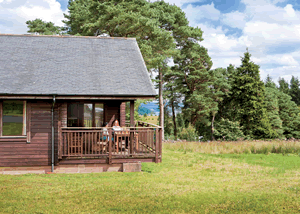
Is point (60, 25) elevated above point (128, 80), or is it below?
above

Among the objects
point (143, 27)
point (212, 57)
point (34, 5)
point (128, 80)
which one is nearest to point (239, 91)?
point (212, 57)

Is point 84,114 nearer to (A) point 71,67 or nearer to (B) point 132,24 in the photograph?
(A) point 71,67

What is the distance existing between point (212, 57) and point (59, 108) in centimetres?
3194

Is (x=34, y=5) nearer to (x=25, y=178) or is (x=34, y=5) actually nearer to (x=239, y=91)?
(x=239, y=91)

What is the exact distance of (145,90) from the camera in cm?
1168

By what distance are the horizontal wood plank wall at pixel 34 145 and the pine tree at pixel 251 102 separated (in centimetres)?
2565

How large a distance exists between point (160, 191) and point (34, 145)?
5.74 m

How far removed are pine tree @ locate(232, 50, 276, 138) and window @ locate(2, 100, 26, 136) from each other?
86.2ft

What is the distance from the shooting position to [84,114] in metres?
13.6

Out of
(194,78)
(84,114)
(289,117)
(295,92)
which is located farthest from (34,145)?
(295,92)

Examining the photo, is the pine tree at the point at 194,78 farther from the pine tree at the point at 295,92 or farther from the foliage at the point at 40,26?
the pine tree at the point at 295,92

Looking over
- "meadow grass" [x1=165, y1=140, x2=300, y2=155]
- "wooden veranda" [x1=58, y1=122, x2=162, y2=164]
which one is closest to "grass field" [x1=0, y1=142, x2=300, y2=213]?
"wooden veranda" [x1=58, y1=122, x2=162, y2=164]

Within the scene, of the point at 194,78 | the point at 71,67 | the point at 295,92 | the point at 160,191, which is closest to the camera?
the point at 160,191

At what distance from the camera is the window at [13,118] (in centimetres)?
1144
